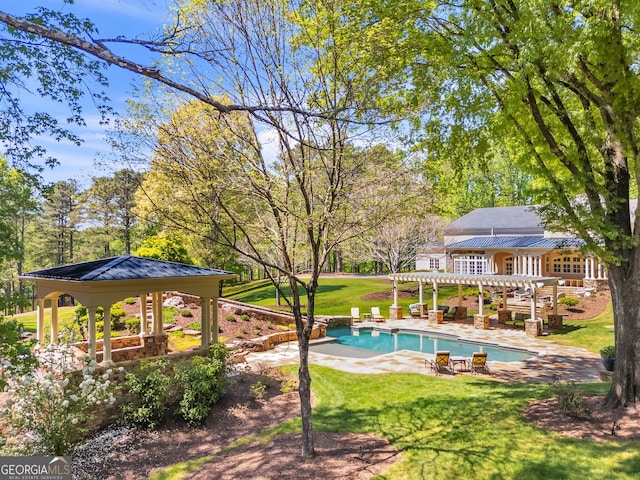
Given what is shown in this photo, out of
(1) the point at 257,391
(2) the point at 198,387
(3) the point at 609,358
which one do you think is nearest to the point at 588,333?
(3) the point at 609,358

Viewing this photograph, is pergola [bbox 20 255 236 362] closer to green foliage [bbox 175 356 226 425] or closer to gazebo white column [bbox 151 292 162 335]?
green foliage [bbox 175 356 226 425]

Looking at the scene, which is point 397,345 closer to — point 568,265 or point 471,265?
point 471,265

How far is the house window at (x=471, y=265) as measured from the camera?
33.3 m

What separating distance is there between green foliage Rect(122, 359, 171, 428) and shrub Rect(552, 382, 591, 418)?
7936 mm

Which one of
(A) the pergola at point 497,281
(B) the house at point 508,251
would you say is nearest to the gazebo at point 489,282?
(A) the pergola at point 497,281

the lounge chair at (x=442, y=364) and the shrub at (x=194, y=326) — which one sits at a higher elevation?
the shrub at (x=194, y=326)

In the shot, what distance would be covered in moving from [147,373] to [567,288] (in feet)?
87.2

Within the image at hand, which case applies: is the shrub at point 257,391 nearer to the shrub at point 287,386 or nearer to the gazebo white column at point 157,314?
the shrub at point 287,386

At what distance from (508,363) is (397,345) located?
17.6 feet

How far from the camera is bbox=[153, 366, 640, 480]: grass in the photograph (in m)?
6.18

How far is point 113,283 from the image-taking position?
9.35 m

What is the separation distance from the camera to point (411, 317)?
23.7m

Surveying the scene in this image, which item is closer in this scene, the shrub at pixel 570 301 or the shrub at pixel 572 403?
the shrub at pixel 572 403

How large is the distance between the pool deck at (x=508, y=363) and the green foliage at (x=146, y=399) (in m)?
3.62
